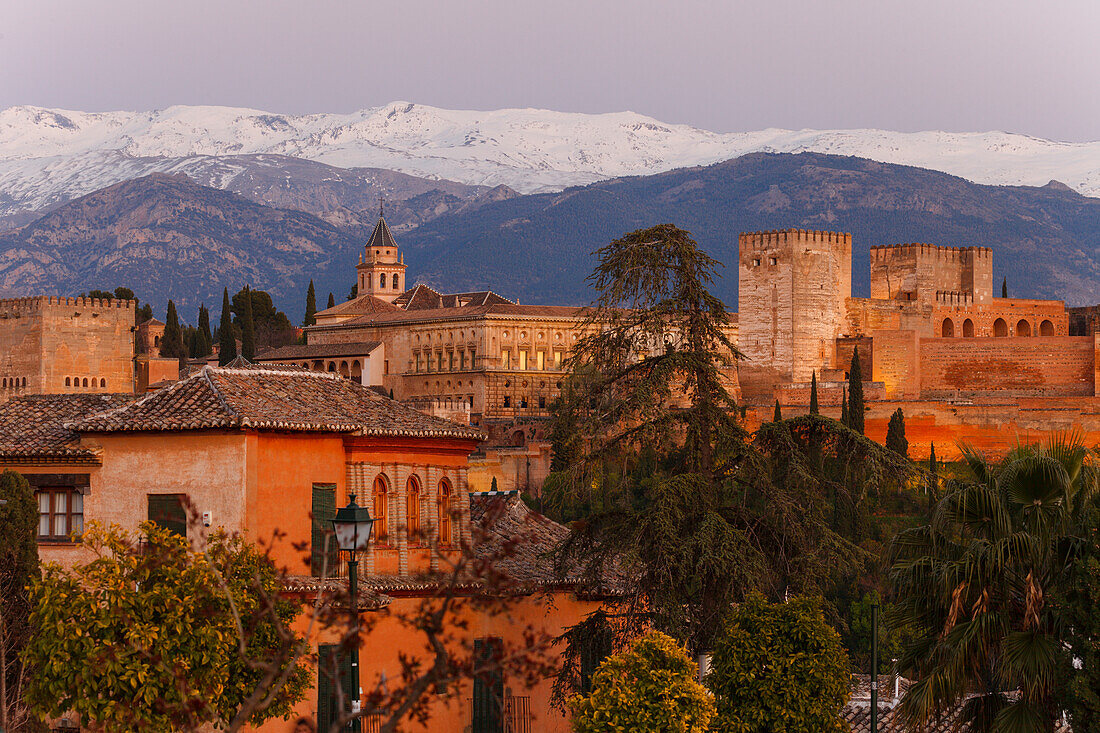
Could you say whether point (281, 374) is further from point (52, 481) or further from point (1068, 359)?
point (1068, 359)

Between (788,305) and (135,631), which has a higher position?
(788,305)

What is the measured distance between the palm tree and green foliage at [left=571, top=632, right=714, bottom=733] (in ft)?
8.66

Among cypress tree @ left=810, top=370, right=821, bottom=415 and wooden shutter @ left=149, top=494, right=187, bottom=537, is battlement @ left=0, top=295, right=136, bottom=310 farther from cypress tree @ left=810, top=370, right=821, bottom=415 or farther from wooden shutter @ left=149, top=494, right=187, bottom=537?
wooden shutter @ left=149, top=494, right=187, bottom=537

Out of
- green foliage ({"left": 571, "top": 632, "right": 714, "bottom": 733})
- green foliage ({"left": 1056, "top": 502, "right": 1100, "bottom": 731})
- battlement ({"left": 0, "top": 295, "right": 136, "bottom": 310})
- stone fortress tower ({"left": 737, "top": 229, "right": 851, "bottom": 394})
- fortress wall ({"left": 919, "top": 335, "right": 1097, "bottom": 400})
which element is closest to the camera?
green foliage ({"left": 1056, "top": 502, "right": 1100, "bottom": 731})

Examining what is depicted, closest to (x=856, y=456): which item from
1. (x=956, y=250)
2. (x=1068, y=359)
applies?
(x=1068, y=359)

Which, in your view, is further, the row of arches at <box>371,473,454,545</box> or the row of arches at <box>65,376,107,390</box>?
the row of arches at <box>65,376,107,390</box>

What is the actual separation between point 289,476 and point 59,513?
3850 millimetres

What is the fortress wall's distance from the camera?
90125 millimetres

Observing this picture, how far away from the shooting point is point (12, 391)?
336ft

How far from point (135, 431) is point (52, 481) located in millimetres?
1910

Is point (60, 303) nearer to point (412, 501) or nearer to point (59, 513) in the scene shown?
point (412, 501)

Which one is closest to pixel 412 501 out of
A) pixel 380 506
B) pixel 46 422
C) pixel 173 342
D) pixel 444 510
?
pixel 444 510

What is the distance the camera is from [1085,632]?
20.3 meters

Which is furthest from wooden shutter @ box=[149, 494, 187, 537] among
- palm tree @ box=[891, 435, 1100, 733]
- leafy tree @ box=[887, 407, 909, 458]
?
leafy tree @ box=[887, 407, 909, 458]
